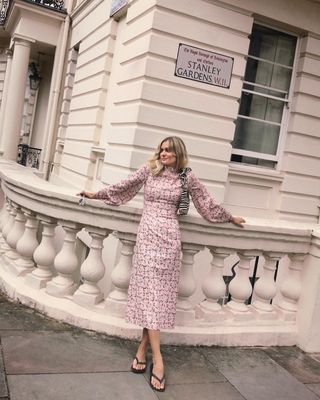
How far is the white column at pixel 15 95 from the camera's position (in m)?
13.2

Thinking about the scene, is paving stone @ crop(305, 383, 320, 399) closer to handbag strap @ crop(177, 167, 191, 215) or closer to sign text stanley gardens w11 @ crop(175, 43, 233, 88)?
handbag strap @ crop(177, 167, 191, 215)

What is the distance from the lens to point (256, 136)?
8.26 m

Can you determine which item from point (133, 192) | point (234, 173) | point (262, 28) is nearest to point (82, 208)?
point (133, 192)

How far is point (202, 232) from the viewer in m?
3.82

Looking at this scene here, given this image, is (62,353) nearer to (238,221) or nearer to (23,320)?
(23,320)

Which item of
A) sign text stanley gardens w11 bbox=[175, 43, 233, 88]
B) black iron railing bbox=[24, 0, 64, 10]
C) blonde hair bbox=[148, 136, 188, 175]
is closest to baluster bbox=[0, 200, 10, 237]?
blonde hair bbox=[148, 136, 188, 175]

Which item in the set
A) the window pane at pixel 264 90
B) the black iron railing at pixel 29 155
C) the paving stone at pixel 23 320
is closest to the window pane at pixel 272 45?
the window pane at pixel 264 90

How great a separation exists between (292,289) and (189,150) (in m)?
3.56

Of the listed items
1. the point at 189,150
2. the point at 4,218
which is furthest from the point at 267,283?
the point at 189,150

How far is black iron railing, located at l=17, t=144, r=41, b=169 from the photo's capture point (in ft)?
50.9

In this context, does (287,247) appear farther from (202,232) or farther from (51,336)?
(51,336)

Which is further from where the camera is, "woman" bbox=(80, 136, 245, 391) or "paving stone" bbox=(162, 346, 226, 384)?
"woman" bbox=(80, 136, 245, 391)

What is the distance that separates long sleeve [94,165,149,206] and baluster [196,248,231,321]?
2.84 feet

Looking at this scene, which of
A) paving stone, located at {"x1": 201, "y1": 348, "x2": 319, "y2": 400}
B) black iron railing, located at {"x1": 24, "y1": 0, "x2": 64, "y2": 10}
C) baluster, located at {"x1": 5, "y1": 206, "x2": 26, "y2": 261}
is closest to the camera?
paving stone, located at {"x1": 201, "y1": 348, "x2": 319, "y2": 400}
